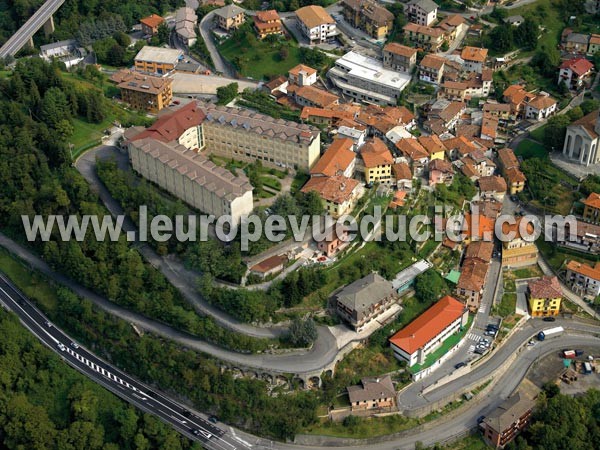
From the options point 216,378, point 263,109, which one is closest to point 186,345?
point 216,378

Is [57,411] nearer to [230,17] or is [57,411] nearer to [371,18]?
[230,17]

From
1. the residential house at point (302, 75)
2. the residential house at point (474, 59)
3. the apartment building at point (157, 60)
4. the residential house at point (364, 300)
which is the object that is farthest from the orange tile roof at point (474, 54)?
the residential house at point (364, 300)

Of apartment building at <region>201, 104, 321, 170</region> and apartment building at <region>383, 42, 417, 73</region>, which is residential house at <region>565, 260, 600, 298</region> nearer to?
apartment building at <region>201, 104, 321, 170</region>

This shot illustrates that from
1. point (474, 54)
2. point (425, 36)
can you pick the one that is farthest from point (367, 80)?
point (474, 54)

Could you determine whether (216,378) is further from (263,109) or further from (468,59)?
(468,59)

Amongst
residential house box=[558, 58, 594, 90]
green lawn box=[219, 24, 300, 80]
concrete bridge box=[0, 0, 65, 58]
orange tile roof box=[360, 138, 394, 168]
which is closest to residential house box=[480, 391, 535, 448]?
orange tile roof box=[360, 138, 394, 168]
